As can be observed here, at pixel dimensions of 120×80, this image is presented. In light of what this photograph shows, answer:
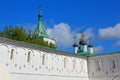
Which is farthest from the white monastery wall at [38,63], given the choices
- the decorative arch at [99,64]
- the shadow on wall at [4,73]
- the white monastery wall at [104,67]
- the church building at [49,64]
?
the decorative arch at [99,64]

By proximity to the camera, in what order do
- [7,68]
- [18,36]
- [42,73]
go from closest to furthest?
1. [7,68]
2. [42,73]
3. [18,36]

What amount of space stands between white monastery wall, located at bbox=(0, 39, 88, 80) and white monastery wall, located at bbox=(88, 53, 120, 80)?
1.18 metres

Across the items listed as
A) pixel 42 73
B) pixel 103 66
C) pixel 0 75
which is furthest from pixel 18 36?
pixel 0 75

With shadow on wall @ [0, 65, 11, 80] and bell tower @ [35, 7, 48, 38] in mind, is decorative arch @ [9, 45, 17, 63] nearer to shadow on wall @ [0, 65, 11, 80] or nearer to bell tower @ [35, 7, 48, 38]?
shadow on wall @ [0, 65, 11, 80]

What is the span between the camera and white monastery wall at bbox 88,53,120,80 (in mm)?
28594

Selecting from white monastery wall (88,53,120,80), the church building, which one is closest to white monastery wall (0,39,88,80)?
the church building

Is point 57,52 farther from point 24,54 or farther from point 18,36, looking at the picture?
point 18,36

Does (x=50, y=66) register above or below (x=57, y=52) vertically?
below

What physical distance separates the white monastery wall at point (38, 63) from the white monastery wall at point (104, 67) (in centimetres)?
118

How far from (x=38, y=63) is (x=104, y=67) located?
10.9m

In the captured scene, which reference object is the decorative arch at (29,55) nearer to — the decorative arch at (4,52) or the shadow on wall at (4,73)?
the decorative arch at (4,52)

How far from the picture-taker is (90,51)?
4475cm

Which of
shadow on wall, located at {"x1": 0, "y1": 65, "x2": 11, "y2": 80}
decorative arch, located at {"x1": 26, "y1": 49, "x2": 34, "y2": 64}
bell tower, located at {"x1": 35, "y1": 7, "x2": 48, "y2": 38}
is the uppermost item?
bell tower, located at {"x1": 35, "y1": 7, "x2": 48, "y2": 38}

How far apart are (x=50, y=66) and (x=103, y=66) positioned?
349 inches
